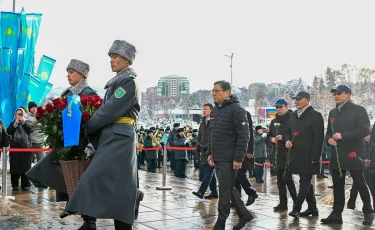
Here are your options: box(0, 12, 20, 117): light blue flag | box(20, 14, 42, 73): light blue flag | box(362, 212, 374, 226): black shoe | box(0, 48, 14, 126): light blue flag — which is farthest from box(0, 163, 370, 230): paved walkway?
box(20, 14, 42, 73): light blue flag

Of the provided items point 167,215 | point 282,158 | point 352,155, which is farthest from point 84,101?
point 282,158

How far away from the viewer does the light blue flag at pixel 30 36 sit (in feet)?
64.4

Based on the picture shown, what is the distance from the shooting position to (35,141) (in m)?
11.1

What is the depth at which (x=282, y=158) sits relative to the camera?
25.5ft

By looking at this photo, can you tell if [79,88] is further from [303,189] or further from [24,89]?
[24,89]

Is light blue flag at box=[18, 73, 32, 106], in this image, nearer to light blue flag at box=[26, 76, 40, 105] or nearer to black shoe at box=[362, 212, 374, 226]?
light blue flag at box=[26, 76, 40, 105]

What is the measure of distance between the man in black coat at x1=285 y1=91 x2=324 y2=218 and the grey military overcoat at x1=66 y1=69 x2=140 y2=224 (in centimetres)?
334

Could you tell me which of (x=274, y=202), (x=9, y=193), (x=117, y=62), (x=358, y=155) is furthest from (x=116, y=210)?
(x=9, y=193)

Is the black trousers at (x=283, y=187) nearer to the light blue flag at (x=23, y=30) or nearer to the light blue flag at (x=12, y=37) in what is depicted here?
the light blue flag at (x=12, y=37)

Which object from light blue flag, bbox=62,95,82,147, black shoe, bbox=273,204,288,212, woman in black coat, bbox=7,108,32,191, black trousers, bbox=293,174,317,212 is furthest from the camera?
woman in black coat, bbox=7,108,32,191

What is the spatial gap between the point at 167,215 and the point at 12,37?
47.5 ft

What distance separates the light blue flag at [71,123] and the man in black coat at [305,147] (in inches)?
152

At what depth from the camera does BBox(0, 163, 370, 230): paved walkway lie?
20.9 feet

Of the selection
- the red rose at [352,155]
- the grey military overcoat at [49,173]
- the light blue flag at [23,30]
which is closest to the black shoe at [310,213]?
the red rose at [352,155]
